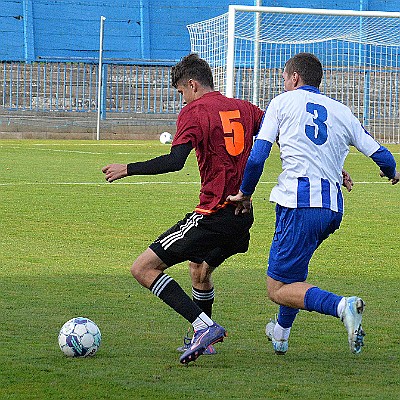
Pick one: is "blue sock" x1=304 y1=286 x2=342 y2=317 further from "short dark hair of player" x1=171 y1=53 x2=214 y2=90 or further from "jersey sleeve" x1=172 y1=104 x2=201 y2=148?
"short dark hair of player" x1=171 y1=53 x2=214 y2=90

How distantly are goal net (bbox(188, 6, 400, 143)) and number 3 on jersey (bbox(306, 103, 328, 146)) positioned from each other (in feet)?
59.9

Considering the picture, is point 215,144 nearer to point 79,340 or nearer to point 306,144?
point 306,144

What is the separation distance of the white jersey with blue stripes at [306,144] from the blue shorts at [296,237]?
0.05 metres

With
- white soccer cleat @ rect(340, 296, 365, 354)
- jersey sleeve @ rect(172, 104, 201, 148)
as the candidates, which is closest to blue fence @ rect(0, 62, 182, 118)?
jersey sleeve @ rect(172, 104, 201, 148)

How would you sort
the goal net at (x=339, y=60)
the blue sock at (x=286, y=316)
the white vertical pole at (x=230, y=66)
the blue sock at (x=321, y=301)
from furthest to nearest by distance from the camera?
the goal net at (x=339, y=60) < the white vertical pole at (x=230, y=66) < the blue sock at (x=286, y=316) < the blue sock at (x=321, y=301)

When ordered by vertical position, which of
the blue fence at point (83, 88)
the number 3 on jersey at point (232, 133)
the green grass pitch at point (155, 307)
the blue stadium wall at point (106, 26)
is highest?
the blue stadium wall at point (106, 26)

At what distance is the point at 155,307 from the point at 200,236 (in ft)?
5.09

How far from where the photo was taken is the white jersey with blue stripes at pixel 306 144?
17.5 ft

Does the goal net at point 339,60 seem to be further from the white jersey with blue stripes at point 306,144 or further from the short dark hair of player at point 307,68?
the white jersey with blue stripes at point 306,144

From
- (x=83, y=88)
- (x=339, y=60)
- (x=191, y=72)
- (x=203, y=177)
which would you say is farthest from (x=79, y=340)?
(x=83, y=88)

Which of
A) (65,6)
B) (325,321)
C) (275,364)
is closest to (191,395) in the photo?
(275,364)

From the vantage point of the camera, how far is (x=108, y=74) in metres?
31.1

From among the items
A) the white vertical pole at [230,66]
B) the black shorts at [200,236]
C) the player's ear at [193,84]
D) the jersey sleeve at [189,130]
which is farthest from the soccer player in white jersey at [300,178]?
the white vertical pole at [230,66]

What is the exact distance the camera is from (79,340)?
5.36 m
